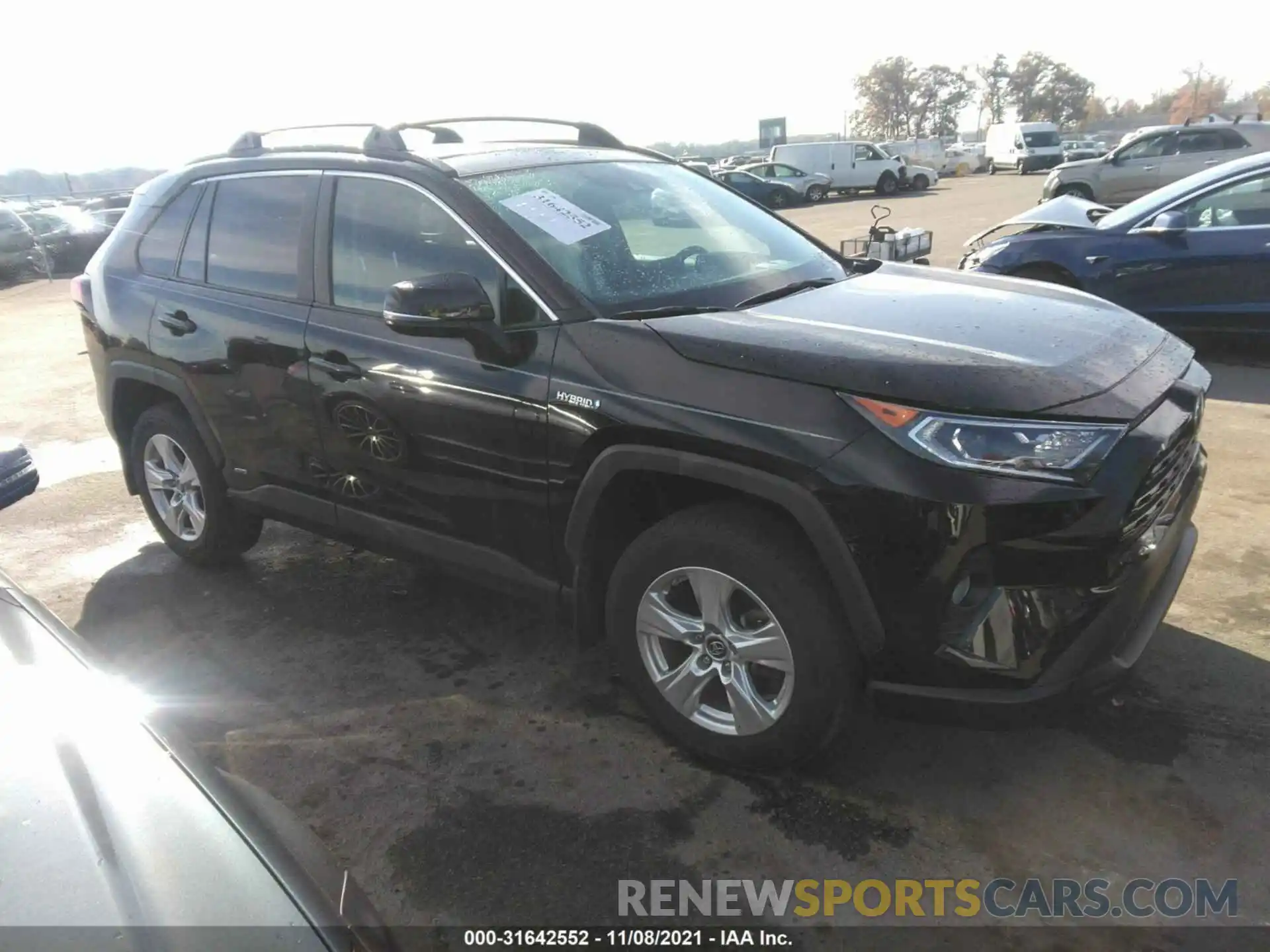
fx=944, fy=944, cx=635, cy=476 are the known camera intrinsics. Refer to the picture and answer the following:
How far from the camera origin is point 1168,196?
6949mm

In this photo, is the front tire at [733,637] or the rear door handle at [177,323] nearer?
the front tire at [733,637]

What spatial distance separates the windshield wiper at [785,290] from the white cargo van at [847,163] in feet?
100

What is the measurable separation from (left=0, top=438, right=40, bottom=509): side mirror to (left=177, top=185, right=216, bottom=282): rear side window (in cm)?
102

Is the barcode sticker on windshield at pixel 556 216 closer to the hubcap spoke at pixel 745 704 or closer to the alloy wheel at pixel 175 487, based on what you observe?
the hubcap spoke at pixel 745 704

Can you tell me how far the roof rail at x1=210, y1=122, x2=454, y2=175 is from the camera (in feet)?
11.0

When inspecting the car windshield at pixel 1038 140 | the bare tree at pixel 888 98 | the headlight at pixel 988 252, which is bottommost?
the headlight at pixel 988 252

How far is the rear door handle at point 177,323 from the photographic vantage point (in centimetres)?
403

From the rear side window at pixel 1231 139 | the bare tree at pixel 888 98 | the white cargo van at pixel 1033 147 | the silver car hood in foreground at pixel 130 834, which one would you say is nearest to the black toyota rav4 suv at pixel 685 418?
the silver car hood in foreground at pixel 130 834

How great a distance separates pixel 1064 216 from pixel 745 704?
245 inches

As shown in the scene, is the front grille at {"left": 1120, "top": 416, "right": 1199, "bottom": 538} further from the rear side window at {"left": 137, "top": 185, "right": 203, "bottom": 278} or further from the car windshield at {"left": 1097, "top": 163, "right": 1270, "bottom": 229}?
the car windshield at {"left": 1097, "top": 163, "right": 1270, "bottom": 229}

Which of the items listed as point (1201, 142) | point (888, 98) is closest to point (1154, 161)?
point (1201, 142)

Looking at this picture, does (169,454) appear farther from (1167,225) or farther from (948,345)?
(1167,225)

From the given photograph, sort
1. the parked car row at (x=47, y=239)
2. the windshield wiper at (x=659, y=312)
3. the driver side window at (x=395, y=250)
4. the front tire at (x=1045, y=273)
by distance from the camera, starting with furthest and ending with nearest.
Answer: the parked car row at (x=47, y=239)
the front tire at (x=1045, y=273)
the driver side window at (x=395, y=250)
the windshield wiper at (x=659, y=312)

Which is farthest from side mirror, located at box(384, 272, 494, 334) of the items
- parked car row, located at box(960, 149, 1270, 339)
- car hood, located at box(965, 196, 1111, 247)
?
car hood, located at box(965, 196, 1111, 247)
